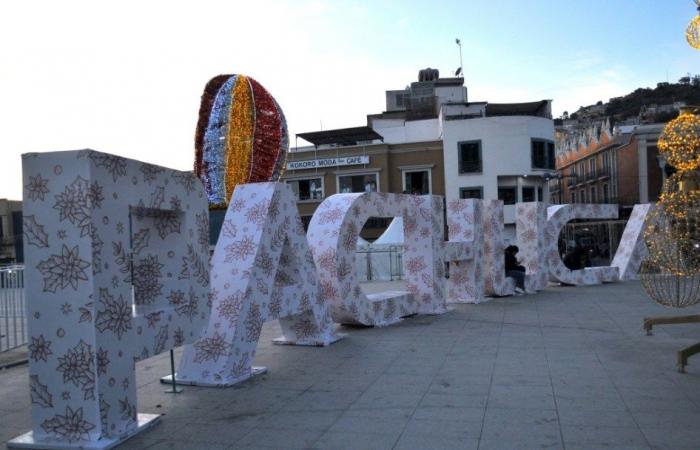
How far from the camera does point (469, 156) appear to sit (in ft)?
116

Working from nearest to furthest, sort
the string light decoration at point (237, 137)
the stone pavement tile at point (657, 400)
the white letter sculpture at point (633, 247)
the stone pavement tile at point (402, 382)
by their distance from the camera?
the stone pavement tile at point (657, 400), the stone pavement tile at point (402, 382), the string light decoration at point (237, 137), the white letter sculpture at point (633, 247)

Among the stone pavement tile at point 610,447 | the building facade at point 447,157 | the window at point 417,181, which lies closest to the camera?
the stone pavement tile at point 610,447

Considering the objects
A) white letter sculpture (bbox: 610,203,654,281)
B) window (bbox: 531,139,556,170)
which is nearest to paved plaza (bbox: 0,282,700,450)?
white letter sculpture (bbox: 610,203,654,281)

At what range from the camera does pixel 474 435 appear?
15.9ft

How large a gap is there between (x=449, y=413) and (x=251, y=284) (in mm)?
2724

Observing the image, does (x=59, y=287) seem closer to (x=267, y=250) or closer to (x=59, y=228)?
(x=59, y=228)

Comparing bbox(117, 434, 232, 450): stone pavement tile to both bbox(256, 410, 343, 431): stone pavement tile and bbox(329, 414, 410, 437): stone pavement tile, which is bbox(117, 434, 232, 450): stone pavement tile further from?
bbox(329, 414, 410, 437): stone pavement tile

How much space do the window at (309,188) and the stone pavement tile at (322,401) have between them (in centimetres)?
3196

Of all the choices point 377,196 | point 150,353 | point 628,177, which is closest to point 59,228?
point 150,353

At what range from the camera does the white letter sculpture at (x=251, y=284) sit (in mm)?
6812

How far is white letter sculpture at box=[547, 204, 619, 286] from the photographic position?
1639 cm

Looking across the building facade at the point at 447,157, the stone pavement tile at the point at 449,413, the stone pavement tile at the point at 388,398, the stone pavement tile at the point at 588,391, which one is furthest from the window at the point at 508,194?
the stone pavement tile at the point at 449,413

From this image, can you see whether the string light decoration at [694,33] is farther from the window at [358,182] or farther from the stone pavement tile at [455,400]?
the window at [358,182]

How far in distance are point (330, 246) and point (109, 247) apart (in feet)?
16.0
